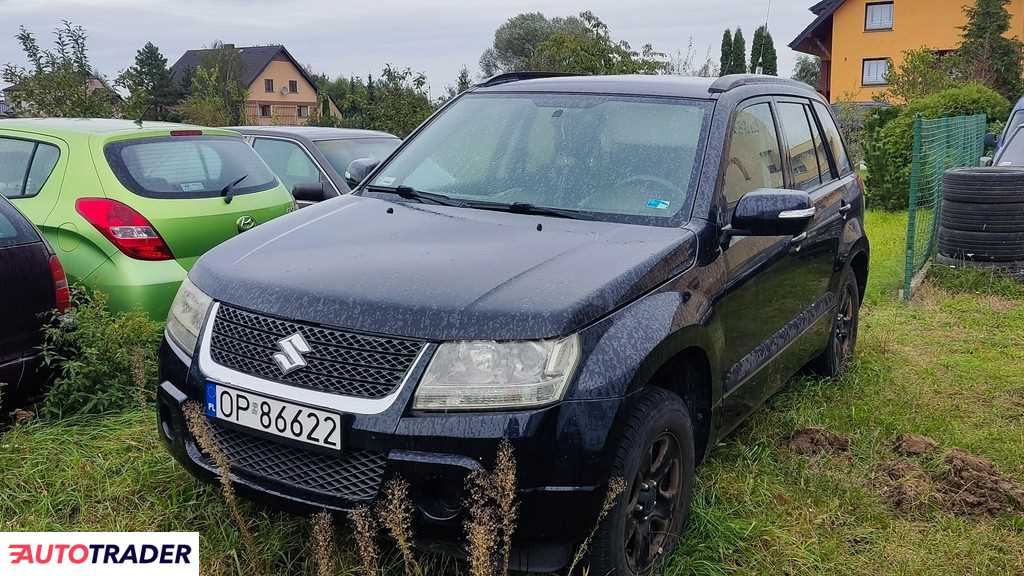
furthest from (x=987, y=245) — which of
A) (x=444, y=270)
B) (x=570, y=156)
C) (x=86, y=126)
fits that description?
(x=86, y=126)

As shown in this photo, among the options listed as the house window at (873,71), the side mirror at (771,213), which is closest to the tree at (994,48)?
the house window at (873,71)

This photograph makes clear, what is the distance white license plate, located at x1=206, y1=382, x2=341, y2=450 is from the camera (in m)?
2.76

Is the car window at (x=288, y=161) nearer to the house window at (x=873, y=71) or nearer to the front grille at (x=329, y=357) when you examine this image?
the front grille at (x=329, y=357)

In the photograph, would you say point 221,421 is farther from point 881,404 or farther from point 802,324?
point 881,404

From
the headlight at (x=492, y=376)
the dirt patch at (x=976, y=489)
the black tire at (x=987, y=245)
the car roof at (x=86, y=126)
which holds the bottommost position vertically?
the dirt patch at (x=976, y=489)

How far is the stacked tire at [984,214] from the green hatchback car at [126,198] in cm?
603

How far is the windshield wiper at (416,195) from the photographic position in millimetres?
3975

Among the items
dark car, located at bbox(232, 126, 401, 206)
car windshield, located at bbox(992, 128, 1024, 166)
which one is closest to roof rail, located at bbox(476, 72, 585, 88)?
dark car, located at bbox(232, 126, 401, 206)

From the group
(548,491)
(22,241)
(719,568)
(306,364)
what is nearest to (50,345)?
(22,241)

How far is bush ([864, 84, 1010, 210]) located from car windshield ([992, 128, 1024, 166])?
14.3ft

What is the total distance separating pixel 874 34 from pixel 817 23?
2851 mm

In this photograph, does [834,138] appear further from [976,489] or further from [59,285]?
[59,285]

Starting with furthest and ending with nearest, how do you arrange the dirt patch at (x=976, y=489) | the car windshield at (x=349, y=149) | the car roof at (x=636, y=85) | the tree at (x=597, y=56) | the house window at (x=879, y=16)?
1. the house window at (x=879, y=16)
2. the tree at (x=597, y=56)
3. the car windshield at (x=349, y=149)
4. the car roof at (x=636, y=85)
5. the dirt patch at (x=976, y=489)

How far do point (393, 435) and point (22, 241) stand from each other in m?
2.66
